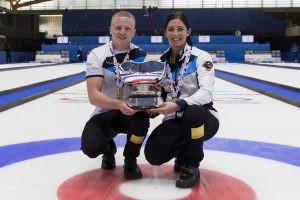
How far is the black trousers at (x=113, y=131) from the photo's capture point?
7.90 ft

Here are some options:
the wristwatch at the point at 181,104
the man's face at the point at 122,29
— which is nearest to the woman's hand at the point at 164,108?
the wristwatch at the point at 181,104

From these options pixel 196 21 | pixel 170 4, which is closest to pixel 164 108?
pixel 196 21

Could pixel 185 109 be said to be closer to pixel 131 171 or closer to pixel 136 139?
pixel 136 139

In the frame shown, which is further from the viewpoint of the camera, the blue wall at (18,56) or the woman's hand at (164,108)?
the blue wall at (18,56)

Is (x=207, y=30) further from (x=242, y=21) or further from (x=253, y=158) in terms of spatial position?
(x=253, y=158)

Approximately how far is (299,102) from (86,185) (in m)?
4.40

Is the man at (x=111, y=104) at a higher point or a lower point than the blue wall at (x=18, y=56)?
lower

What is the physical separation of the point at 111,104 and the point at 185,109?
43 cm

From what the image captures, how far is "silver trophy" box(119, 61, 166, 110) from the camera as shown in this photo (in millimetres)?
2098

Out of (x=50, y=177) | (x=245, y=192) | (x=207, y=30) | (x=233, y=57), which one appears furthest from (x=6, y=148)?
(x=207, y=30)

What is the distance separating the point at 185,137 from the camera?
243 cm

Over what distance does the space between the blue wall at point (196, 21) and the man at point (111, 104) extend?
28149 millimetres

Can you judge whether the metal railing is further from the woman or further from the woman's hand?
the woman's hand

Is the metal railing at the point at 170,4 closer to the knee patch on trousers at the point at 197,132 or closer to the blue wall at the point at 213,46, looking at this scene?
the blue wall at the point at 213,46
